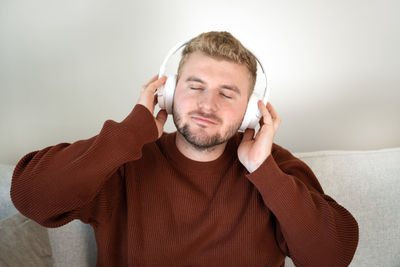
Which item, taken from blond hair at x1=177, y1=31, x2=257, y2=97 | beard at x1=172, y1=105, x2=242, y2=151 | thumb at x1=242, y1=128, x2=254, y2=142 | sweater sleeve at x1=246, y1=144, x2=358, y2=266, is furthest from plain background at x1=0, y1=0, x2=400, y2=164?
sweater sleeve at x1=246, y1=144, x2=358, y2=266

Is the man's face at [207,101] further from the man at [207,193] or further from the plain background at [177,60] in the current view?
the plain background at [177,60]

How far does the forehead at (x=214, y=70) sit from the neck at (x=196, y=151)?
24 centimetres

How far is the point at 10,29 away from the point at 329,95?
1.68 meters

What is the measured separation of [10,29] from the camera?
1404 mm

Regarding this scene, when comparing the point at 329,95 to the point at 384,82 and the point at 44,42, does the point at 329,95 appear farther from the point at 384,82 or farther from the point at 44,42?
the point at 44,42

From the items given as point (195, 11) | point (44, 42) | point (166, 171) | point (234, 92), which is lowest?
point (166, 171)

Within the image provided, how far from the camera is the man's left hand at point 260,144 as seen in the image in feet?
3.52

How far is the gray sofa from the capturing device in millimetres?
1116

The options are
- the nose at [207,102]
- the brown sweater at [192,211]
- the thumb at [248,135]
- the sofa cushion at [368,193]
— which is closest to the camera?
the brown sweater at [192,211]

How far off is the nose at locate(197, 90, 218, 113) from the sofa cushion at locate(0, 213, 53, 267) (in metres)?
0.69

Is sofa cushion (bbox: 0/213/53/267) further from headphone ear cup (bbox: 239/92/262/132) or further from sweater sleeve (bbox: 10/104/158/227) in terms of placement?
headphone ear cup (bbox: 239/92/262/132)

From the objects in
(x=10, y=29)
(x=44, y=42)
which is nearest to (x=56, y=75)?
(x=44, y=42)

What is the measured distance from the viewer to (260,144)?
109 centimetres

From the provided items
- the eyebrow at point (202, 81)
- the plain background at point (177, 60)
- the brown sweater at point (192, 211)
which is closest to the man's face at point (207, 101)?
the eyebrow at point (202, 81)
